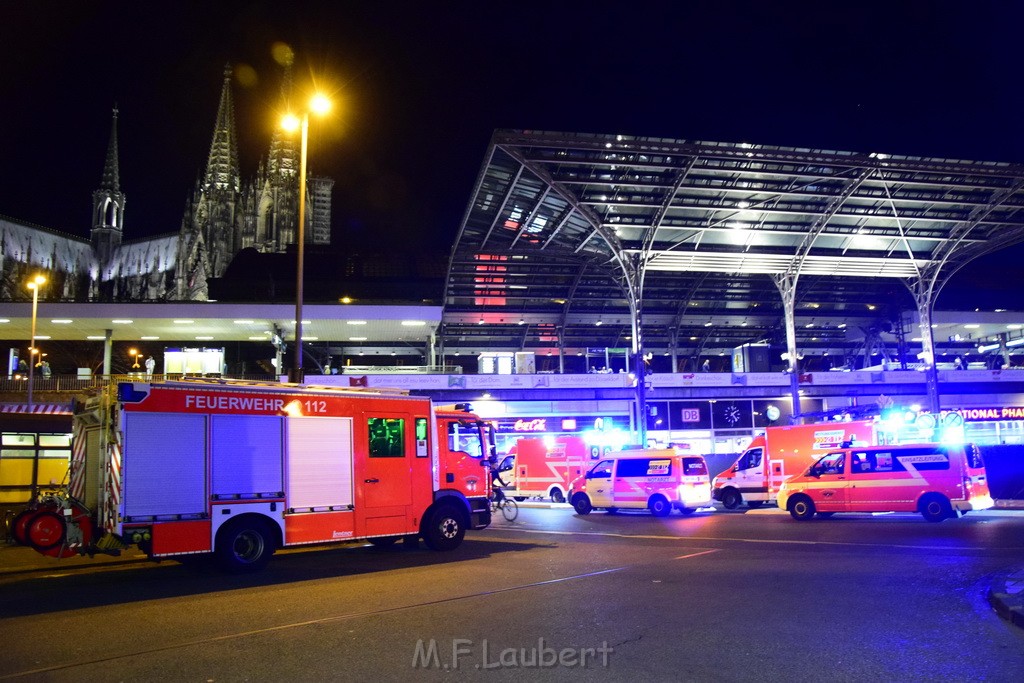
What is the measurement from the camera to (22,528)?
10.6 m

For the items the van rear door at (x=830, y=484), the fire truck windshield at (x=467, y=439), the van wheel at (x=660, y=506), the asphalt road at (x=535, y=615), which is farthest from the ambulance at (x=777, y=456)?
the fire truck windshield at (x=467, y=439)

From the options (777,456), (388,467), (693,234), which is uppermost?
(693,234)

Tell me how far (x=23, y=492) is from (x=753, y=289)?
4593 cm

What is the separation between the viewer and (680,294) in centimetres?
5181

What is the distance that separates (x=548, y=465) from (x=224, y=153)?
114m

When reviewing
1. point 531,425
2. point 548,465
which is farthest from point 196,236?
point 548,465

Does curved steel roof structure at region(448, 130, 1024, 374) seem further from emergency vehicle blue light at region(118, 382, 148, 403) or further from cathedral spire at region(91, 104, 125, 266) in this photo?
cathedral spire at region(91, 104, 125, 266)

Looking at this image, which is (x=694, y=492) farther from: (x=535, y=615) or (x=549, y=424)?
(x=549, y=424)

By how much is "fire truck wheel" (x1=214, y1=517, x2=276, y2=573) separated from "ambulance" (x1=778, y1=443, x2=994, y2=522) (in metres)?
14.5

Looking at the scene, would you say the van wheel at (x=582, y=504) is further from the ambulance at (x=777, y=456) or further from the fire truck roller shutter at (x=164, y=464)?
the fire truck roller shutter at (x=164, y=464)

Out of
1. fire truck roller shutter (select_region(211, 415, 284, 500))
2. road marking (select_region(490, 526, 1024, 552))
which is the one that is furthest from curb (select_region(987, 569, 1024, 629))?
fire truck roller shutter (select_region(211, 415, 284, 500))

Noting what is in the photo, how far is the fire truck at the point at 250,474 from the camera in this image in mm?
10906

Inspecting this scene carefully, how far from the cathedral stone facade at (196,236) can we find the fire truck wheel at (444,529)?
105 metres

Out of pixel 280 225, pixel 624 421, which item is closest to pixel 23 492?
pixel 624 421
